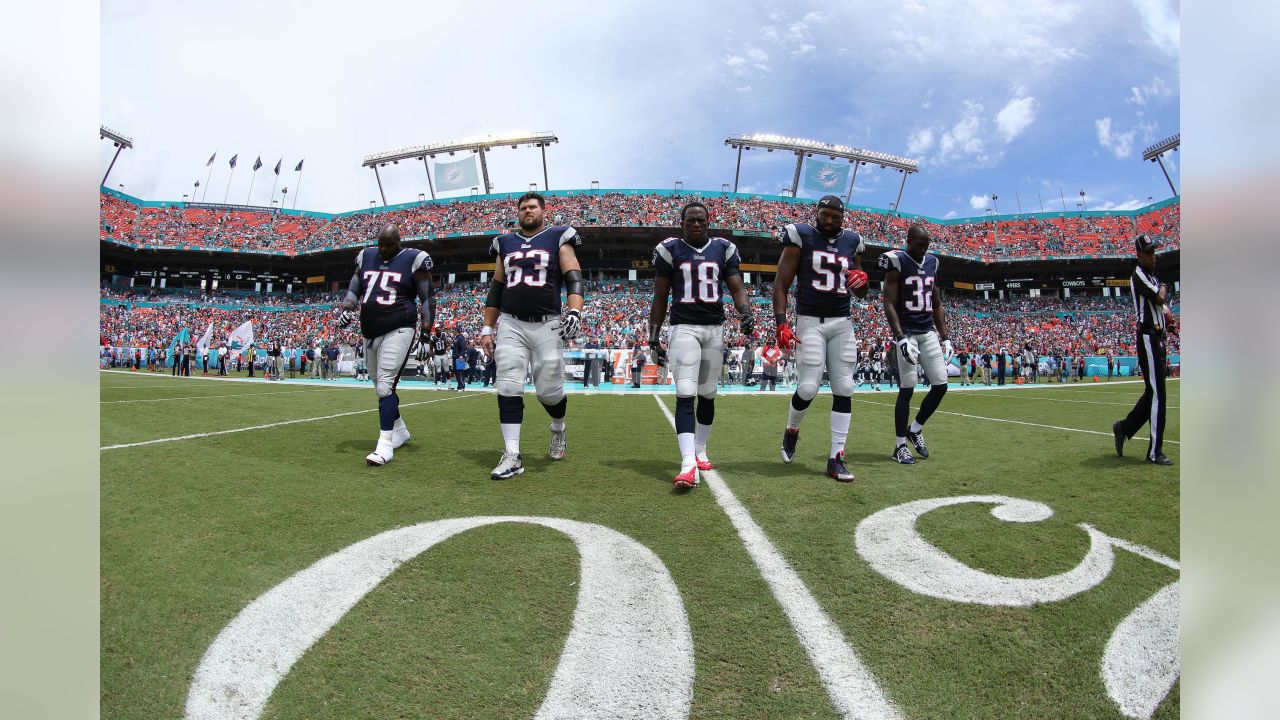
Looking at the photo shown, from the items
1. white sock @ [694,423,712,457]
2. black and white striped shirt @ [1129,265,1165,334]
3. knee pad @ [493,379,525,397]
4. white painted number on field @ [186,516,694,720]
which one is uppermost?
black and white striped shirt @ [1129,265,1165,334]

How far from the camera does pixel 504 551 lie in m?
2.51

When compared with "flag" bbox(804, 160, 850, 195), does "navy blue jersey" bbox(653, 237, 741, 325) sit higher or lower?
lower

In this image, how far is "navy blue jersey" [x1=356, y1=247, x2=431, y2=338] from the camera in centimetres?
521

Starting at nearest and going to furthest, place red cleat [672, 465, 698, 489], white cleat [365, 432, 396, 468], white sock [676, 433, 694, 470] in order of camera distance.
Answer: red cleat [672, 465, 698, 489] → white sock [676, 433, 694, 470] → white cleat [365, 432, 396, 468]

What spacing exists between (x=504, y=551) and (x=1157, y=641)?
2.36 metres

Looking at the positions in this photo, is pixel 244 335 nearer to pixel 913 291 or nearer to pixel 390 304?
pixel 390 304

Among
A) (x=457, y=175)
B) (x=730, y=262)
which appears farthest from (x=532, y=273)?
(x=457, y=175)

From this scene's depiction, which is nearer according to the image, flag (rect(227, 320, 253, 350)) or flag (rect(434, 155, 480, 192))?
flag (rect(227, 320, 253, 350))

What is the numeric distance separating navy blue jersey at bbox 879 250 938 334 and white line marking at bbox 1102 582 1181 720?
3892mm

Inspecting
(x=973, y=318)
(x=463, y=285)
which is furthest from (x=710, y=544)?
(x=973, y=318)

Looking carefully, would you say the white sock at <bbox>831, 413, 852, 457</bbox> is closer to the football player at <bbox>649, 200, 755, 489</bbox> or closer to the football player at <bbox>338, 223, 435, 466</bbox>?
the football player at <bbox>649, 200, 755, 489</bbox>

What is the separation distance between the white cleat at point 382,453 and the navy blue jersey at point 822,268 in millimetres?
3641

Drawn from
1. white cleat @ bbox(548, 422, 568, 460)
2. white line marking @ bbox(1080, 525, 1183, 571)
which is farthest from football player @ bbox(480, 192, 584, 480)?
white line marking @ bbox(1080, 525, 1183, 571)

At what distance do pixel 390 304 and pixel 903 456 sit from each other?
4885 millimetres
